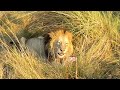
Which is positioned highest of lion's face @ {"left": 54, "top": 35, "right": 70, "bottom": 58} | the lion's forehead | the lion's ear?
the lion's ear

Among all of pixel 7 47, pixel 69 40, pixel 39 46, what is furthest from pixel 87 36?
pixel 7 47

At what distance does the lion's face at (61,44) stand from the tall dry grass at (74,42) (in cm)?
9

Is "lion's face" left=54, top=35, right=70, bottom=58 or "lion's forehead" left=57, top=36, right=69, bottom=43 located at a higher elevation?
"lion's forehead" left=57, top=36, right=69, bottom=43

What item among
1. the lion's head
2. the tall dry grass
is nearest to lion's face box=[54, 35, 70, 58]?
the lion's head

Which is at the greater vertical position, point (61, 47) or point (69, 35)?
point (69, 35)

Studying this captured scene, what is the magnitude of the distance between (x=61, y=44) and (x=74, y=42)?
0.57ft

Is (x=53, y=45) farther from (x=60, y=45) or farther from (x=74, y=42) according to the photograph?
(x=74, y=42)

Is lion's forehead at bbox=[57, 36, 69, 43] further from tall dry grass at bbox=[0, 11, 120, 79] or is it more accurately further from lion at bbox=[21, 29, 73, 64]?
tall dry grass at bbox=[0, 11, 120, 79]

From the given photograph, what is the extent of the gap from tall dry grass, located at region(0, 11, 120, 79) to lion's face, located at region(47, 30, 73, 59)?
87mm

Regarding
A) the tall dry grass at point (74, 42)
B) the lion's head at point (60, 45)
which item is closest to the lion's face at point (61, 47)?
the lion's head at point (60, 45)

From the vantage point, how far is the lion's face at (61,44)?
489 centimetres

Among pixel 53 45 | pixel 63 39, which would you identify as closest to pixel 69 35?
pixel 63 39

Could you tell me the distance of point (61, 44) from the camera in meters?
4.90

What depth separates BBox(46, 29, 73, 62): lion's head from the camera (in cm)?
489
